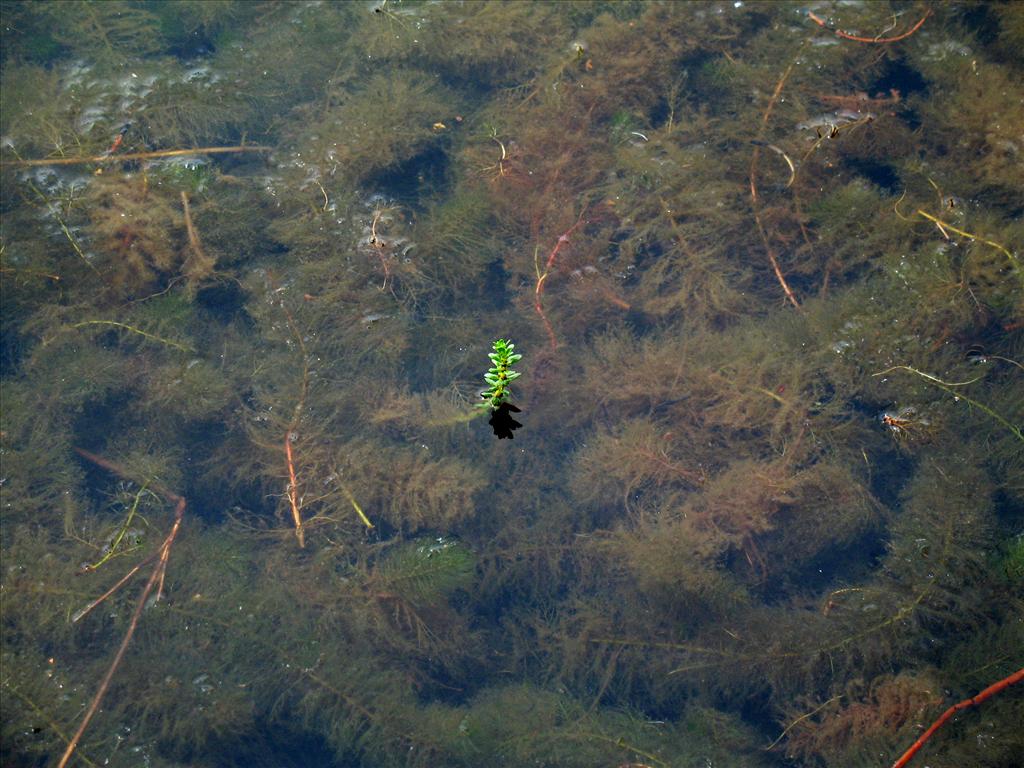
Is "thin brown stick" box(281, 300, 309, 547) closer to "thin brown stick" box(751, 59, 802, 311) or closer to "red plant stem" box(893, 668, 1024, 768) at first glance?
"thin brown stick" box(751, 59, 802, 311)

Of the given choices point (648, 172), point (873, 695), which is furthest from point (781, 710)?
point (648, 172)

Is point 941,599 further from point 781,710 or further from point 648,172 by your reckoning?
point 648,172

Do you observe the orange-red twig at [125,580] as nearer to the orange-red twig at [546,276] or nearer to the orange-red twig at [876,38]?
the orange-red twig at [546,276]

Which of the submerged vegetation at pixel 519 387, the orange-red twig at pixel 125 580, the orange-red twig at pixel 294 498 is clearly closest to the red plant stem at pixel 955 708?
the submerged vegetation at pixel 519 387

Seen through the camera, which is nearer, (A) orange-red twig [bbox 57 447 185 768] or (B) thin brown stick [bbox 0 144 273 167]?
(A) orange-red twig [bbox 57 447 185 768]

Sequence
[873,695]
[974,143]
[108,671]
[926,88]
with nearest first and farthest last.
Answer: [873,695]
[108,671]
[974,143]
[926,88]


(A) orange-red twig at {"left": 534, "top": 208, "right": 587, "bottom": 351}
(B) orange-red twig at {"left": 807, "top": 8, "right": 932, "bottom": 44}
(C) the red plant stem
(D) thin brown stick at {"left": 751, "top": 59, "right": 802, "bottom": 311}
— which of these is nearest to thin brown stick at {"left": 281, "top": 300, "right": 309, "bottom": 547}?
(A) orange-red twig at {"left": 534, "top": 208, "right": 587, "bottom": 351}

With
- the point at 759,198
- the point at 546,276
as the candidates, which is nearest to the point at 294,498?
the point at 546,276
